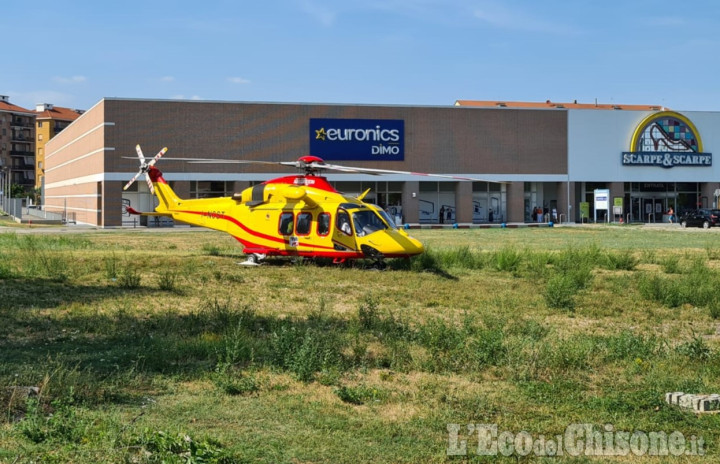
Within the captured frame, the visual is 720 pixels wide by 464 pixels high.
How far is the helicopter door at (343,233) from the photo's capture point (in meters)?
21.4

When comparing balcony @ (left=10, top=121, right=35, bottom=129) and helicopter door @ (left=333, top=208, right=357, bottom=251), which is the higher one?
balcony @ (left=10, top=121, right=35, bottom=129)

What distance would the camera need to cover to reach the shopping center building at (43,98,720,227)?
56562 mm

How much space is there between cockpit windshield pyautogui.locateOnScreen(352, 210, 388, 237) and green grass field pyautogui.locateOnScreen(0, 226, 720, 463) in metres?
4.65

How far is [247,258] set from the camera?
929 inches

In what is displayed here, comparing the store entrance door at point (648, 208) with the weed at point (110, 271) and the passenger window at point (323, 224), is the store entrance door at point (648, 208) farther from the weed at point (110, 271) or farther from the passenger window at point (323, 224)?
the weed at point (110, 271)

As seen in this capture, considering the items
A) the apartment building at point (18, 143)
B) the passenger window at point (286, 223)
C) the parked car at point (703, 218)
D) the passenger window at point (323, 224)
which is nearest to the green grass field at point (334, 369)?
the passenger window at point (323, 224)

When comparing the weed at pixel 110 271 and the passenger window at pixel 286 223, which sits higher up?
the passenger window at pixel 286 223

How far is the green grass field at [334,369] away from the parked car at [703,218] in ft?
131

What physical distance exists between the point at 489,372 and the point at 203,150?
5028 centimetres

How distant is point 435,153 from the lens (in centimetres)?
6153

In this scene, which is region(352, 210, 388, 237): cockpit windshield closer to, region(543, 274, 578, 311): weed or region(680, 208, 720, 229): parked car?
region(543, 274, 578, 311): weed

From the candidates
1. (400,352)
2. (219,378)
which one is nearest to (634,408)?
(400,352)

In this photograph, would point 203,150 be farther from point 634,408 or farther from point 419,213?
point 634,408

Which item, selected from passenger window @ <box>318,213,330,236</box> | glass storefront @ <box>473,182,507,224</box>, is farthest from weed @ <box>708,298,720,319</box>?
glass storefront @ <box>473,182,507,224</box>
